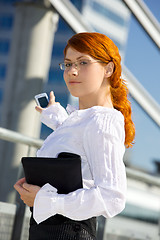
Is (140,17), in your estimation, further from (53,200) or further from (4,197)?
(53,200)

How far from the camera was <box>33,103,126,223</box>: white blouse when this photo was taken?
1.32m

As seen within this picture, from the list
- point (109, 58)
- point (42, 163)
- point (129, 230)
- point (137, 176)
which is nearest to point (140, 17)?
point (137, 176)

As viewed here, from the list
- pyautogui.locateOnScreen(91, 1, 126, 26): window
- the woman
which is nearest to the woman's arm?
the woman

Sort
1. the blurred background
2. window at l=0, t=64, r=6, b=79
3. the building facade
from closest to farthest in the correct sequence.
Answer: the blurred background → the building facade → window at l=0, t=64, r=6, b=79

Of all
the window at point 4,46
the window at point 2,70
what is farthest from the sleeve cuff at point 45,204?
the window at point 4,46

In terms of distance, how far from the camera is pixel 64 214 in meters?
1.33

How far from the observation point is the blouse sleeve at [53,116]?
182 cm

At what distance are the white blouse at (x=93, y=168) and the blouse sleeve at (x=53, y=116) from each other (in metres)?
0.34

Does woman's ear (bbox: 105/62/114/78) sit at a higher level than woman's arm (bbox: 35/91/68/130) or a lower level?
higher

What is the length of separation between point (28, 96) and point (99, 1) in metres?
70.5

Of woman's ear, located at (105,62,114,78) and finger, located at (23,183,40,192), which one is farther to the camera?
woman's ear, located at (105,62,114,78)

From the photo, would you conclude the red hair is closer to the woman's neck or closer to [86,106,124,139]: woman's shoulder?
the woman's neck

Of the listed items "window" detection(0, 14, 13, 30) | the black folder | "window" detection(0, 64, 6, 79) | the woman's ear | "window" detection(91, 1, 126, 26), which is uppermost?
"window" detection(91, 1, 126, 26)

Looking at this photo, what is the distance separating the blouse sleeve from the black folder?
444mm
